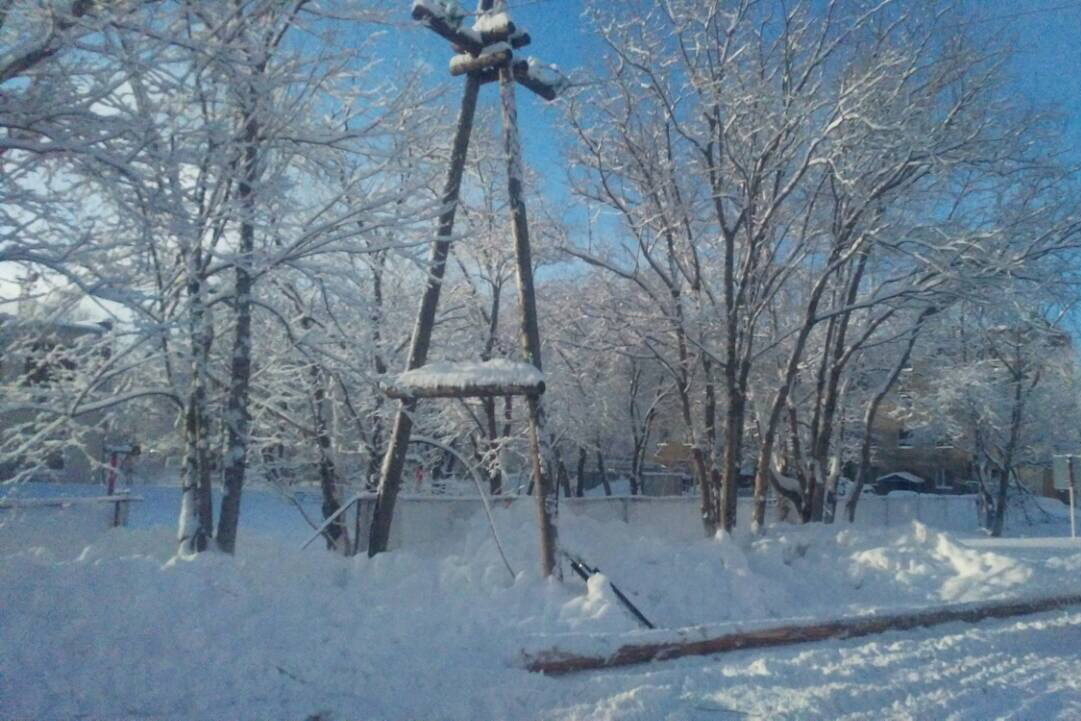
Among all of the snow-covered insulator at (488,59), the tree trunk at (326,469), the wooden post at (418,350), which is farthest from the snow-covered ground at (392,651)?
the snow-covered insulator at (488,59)

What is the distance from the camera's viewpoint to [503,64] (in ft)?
36.7

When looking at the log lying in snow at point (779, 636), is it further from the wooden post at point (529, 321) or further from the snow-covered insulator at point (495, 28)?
the snow-covered insulator at point (495, 28)

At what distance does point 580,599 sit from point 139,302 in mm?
4964

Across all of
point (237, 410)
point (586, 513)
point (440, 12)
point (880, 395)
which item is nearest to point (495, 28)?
point (440, 12)

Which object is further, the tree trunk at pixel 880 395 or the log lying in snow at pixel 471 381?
the tree trunk at pixel 880 395

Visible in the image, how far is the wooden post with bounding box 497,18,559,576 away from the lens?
1065cm

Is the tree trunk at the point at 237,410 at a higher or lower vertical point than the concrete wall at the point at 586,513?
higher

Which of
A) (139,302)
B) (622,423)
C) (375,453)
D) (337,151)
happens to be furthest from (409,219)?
(622,423)

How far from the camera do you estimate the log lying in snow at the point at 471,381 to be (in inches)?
406

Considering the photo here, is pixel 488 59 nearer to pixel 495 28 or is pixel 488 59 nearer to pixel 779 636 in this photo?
pixel 495 28

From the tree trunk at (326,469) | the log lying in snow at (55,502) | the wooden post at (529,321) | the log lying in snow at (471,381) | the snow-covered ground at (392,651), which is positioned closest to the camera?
the snow-covered ground at (392,651)

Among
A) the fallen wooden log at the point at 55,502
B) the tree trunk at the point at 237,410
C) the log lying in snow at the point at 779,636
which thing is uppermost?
the tree trunk at the point at 237,410

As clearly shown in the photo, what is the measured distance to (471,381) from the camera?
10.4 m

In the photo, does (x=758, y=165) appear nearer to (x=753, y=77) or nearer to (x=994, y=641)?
(x=753, y=77)
